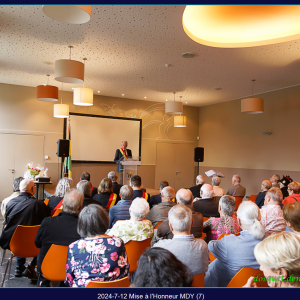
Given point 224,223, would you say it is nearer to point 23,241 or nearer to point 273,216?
point 273,216

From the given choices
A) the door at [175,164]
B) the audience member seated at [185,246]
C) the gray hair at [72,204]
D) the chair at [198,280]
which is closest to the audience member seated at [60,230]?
the gray hair at [72,204]

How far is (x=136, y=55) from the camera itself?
5949 millimetres

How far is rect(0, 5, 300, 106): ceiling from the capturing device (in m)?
4.39

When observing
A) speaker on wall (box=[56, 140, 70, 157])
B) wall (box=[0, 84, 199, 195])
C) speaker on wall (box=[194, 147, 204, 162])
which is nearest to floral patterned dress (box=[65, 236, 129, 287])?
speaker on wall (box=[56, 140, 70, 157])

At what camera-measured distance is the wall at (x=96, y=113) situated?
28.6 feet

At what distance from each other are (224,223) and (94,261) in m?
1.66

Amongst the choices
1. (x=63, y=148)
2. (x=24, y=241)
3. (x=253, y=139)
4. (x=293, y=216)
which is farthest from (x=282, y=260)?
(x=253, y=139)

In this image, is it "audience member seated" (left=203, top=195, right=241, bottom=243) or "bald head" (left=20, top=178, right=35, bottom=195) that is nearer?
"audience member seated" (left=203, top=195, right=241, bottom=243)

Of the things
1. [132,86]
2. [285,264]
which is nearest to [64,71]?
[132,86]

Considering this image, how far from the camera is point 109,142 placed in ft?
33.1

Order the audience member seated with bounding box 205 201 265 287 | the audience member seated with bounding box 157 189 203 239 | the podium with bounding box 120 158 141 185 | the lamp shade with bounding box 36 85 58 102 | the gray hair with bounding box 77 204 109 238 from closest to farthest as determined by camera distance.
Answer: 1. the gray hair with bounding box 77 204 109 238
2. the audience member seated with bounding box 205 201 265 287
3. the audience member seated with bounding box 157 189 203 239
4. the lamp shade with bounding box 36 85 58 102
5. the podium with bounding box 120 158 141 185

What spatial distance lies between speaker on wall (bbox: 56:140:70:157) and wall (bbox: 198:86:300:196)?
227 inches

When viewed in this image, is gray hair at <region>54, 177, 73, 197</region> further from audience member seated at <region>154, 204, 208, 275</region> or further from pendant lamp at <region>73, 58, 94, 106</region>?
pendant lamp at <region>73, 58, 94, 106</region>
